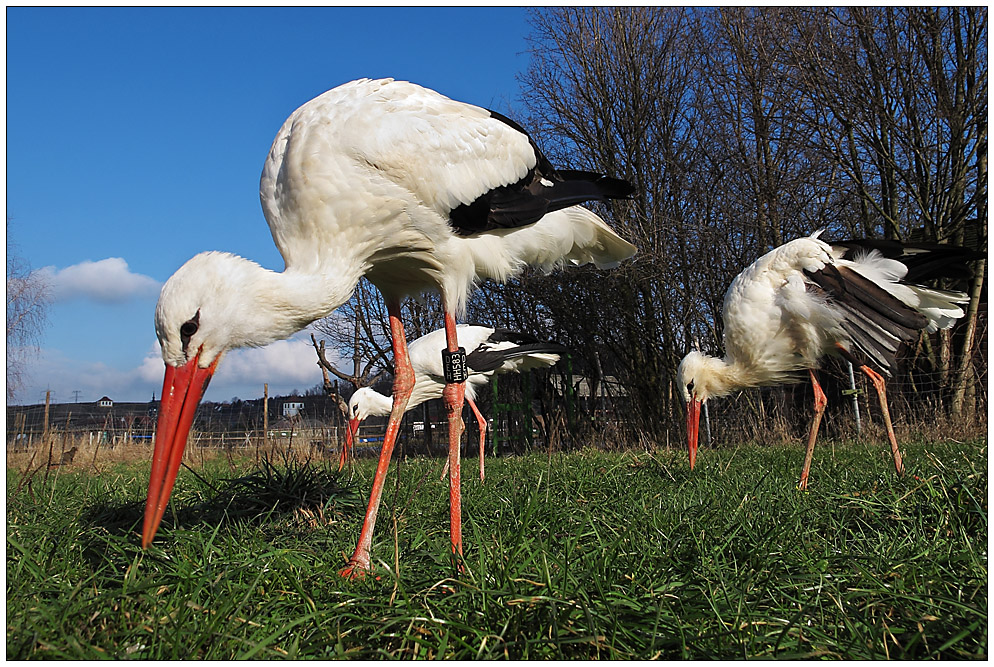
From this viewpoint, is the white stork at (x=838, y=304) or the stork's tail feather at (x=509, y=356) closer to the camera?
the white stork at (x=838, y=304)

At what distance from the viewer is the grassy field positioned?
67.4 inches

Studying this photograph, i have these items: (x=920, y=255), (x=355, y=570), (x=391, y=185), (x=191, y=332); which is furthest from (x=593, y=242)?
(x=920, y=255)

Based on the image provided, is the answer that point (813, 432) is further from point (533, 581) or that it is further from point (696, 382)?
point (533, 581)

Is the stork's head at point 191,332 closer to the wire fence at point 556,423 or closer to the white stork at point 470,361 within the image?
the wire fence at point 556,423

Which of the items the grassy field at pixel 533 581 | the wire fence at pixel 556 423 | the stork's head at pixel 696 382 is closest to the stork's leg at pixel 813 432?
the grassy field at pixel 533 581

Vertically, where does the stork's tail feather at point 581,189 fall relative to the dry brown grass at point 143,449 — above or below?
above

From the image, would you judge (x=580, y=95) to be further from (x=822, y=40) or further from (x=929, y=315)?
(x=929, y=315)

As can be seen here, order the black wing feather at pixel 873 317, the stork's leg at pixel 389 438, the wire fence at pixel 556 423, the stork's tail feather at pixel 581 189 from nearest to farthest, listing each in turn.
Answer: the stork's leg at pixel 389 438 → the stork's tail feather at pixel 581 189 → the black wing feather at pixel 873 317 → the wire fence at pixel 556 423

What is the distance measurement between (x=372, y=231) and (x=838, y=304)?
13.3 ft

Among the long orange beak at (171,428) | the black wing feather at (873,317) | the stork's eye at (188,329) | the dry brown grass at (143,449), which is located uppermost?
the black wing feather at (873,317)

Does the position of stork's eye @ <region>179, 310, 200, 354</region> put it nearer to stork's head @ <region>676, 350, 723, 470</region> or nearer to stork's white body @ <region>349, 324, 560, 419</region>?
stork's head @ <region>676, 350, 723, 470</region>

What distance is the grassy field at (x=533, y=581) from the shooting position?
1.71 metres

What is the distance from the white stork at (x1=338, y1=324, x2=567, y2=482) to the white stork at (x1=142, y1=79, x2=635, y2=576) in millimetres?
5144

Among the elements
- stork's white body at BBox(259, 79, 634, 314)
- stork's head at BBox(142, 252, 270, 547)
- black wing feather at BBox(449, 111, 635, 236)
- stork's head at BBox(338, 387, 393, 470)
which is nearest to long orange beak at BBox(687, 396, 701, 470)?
black wing feather at BBox(449, 111, 635, 236)
